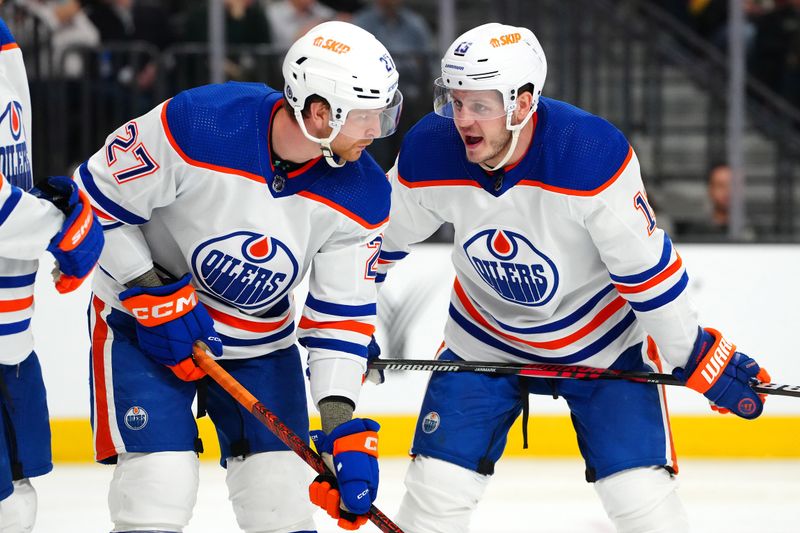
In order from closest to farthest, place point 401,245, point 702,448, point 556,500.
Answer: point 401,245, point 556,500, point 702,448

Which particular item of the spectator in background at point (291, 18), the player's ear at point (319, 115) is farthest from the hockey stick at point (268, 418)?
the spectator in background at point (291, 18)

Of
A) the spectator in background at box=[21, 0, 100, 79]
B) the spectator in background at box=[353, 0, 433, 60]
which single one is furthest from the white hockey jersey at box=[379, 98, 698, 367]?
the spectator in background at box=[21, 0, 100, 79]

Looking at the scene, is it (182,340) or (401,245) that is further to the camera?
(401,245)

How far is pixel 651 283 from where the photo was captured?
268 centimetres

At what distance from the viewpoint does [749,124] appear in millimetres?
5922

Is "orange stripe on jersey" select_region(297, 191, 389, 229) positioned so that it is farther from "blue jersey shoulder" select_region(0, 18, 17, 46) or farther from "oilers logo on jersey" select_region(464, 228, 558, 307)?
"blue jersey shoulder" select_region(0, 18, 17, 46)

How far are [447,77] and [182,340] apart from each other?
81cm

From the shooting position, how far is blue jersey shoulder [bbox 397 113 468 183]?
278 cm

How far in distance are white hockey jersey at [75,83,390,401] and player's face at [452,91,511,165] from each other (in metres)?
0.21

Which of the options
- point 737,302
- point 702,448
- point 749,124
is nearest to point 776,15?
point 749,124

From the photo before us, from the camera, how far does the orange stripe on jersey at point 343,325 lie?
2.67 meters

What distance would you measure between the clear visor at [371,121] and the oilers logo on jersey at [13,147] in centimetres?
64

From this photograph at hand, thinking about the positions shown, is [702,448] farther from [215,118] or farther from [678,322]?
[215,118]

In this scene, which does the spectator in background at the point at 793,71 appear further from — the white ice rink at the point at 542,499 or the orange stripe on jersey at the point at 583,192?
the orange stripe on jersey at the point at 583,192
